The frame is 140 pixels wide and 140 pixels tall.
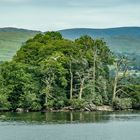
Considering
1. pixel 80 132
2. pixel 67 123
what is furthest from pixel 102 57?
pixel 80 132

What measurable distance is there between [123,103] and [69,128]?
4545 cm

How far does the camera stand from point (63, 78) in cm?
12231

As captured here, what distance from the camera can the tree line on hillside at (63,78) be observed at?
119 meters

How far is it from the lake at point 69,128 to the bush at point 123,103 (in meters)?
24.9

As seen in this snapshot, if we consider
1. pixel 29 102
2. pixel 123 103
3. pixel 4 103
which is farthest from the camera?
pixel 123 103

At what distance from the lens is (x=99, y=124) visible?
85438mm

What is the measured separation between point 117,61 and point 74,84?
36.3ft

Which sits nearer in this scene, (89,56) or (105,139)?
(105,139)

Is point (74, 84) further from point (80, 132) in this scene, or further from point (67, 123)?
point (80, 132)

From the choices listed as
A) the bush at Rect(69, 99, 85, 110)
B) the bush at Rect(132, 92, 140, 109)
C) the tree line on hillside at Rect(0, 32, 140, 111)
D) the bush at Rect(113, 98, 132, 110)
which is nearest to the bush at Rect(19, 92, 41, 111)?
the tree line on hillside at Rect(0, 32, 140, 111)

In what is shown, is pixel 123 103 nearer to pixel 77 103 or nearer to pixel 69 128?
pixel 77 103

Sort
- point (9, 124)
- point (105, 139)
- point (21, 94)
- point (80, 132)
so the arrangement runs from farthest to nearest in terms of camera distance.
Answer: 1. point (21, 94)
2. point (9, 124)
3. point (80, 132)
4. point (105, 139)

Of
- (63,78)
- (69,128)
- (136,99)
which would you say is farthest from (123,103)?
(69,128)

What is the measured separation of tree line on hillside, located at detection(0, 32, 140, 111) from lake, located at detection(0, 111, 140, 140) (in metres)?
20.6
